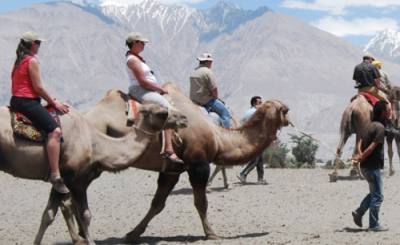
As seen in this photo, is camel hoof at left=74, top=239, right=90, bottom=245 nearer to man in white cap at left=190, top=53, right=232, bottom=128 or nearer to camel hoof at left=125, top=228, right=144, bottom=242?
camel hoof at left=125, top=228, right=144, bottom=242

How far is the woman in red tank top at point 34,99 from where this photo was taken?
9.30 metres

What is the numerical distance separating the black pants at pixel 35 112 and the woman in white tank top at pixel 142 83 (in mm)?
1578

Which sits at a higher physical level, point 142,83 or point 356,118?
point 142,83

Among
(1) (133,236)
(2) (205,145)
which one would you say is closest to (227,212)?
(2) (205,145)

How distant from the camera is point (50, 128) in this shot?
930 centimetres

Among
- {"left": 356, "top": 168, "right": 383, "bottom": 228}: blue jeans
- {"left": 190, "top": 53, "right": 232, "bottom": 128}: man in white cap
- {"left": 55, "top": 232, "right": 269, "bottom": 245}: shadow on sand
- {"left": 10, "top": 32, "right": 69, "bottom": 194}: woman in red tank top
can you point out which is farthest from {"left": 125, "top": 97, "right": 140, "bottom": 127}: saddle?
{"left": 190, "top": 53, "right": 232, "bottom": 128}: man in white cap

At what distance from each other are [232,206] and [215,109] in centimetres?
175

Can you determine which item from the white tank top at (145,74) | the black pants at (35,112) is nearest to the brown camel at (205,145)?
the white tank top at (145,74)

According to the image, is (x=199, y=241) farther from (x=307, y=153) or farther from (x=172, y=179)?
(x=307, y=153)

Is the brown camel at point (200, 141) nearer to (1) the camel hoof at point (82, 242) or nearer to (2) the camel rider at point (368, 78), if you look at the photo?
(1) the camel hoof at point (82, 242)

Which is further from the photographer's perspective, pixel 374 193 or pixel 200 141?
pixel 374 193

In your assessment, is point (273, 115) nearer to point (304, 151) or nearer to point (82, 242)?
point (82, 242)

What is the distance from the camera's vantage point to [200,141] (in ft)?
36.2

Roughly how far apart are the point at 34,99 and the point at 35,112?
0.20 metres
